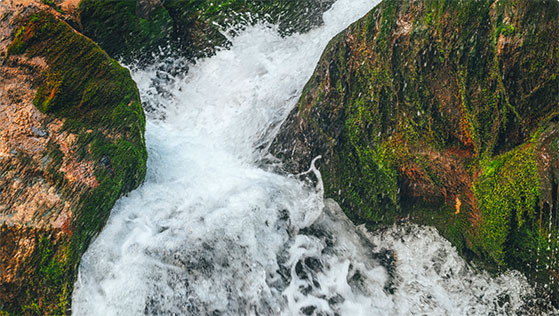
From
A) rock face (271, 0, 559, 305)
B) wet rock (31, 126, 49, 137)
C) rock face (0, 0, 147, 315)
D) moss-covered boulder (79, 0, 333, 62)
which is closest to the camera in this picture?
rock face (271, 0, 559, 305)

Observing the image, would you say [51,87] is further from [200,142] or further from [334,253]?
[334,253]

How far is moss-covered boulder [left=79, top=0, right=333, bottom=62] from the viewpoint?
21.5 ft

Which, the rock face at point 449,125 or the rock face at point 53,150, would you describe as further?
the rock face at point 53,150

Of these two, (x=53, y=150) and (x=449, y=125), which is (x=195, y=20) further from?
(x=449, y=125)

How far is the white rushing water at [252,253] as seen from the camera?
12.5 feet

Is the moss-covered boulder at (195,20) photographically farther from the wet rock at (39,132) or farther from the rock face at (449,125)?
the wet rock at (39,132)

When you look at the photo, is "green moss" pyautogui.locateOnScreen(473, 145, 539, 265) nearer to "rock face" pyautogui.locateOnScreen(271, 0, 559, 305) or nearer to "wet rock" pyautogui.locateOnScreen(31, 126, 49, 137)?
"rock face" pyautogui.locateOnScreen(271, 0, 559, 305)

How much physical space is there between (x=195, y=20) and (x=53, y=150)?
3.64 metres

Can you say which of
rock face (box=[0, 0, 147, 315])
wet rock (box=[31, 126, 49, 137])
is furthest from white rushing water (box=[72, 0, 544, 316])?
wet rock (box=[31, 126, 49, 137])

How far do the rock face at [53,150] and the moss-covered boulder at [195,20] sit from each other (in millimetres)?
1751

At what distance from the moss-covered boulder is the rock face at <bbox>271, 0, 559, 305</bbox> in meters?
2.38

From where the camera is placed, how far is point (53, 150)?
13.2ft

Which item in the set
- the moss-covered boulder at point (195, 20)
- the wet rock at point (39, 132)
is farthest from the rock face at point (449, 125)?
the wet rock at point (39, 132)

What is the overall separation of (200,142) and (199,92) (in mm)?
1200
